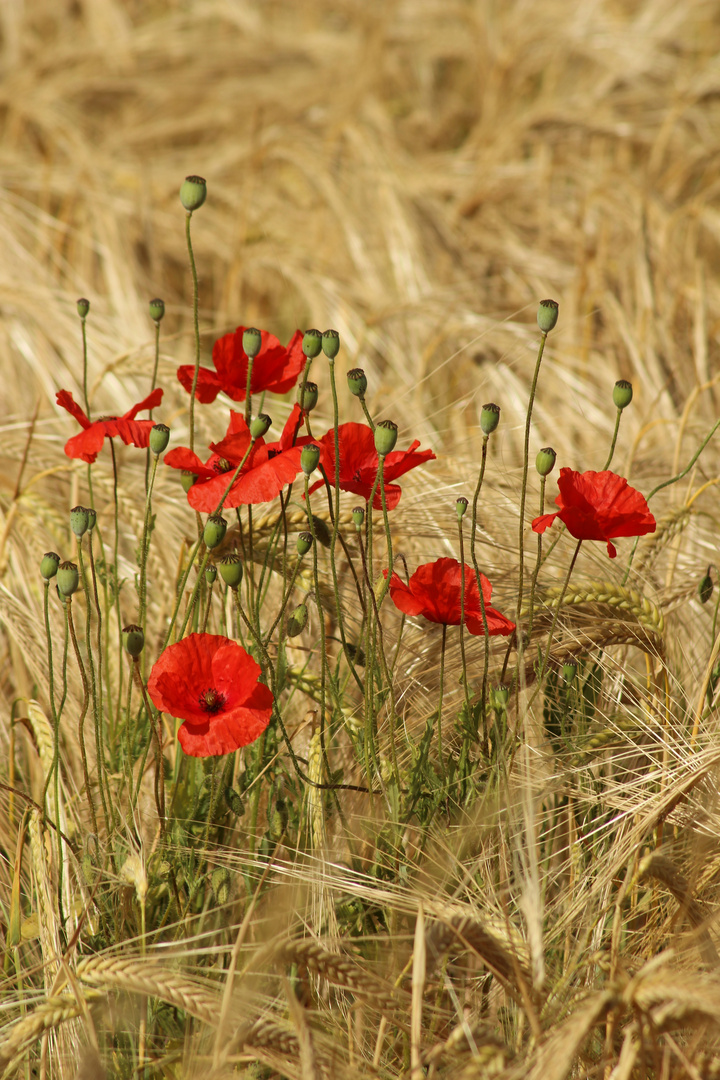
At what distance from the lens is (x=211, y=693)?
2.86 feet

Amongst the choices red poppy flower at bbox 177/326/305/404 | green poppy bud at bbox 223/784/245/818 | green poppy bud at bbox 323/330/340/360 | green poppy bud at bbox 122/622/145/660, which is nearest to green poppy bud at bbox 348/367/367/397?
green poppy bud at bbox 323/330/340/360

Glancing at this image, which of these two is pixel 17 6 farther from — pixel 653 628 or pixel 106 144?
pixel 653 628

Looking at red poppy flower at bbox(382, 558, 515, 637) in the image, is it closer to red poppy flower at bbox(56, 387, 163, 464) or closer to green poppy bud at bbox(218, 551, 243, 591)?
green poppy bud at bbox(218, 551, 243, 591)

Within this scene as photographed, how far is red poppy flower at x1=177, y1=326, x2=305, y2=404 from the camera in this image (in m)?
0.98

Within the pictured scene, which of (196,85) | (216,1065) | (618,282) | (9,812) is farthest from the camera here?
(196,85)

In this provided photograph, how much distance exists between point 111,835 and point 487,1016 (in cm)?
40

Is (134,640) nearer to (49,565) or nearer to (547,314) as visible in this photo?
(49,565)

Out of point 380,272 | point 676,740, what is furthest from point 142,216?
point 676,740

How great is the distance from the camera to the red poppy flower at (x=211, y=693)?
0.82 meters

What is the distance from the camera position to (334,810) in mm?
965

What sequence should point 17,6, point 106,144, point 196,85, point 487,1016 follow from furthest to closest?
point 17,6, point 196,85, point 106,144, point 487,1016

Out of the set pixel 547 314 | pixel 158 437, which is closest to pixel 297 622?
pixel 158 437

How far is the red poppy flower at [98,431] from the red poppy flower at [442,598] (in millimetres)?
296

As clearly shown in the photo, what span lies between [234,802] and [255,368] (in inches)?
17.0
